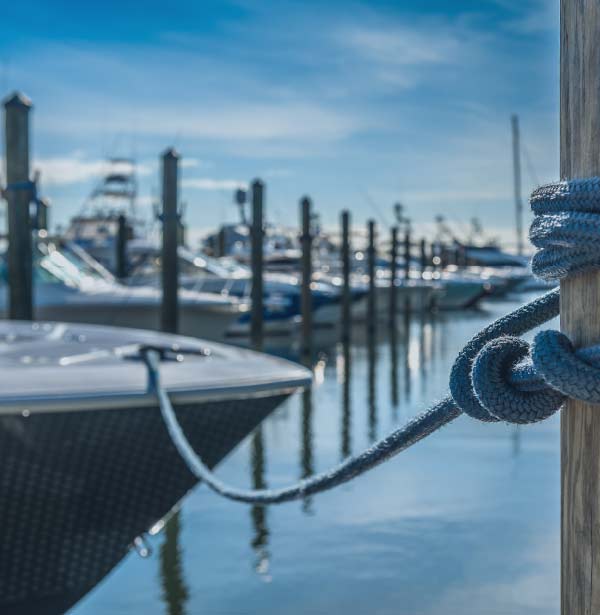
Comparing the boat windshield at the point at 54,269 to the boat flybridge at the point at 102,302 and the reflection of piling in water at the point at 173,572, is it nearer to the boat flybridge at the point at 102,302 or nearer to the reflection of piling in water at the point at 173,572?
the boat flybridge at the point at 102,302

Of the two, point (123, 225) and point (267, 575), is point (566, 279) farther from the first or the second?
point (123, 225)

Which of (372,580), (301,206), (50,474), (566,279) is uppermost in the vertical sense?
(301,206)

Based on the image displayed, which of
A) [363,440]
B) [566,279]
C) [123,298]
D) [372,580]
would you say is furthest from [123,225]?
[566,279]

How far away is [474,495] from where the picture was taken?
281 inches

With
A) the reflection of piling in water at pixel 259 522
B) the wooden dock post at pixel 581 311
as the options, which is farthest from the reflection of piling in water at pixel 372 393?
the wooden dock post at pixel 581 311

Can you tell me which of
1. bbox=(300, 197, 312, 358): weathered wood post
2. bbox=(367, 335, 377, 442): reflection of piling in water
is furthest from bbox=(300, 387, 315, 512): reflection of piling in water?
bbox=(300, 197, 312, 358): weathered wood post

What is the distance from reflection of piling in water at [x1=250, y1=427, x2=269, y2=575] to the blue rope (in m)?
3.99

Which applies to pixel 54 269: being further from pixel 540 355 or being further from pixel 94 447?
pixel 540 355

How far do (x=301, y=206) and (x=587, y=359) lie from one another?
17.7m

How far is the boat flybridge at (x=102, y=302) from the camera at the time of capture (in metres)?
15.3

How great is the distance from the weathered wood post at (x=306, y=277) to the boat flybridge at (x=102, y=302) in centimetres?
175

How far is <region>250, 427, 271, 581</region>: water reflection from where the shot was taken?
222 inches

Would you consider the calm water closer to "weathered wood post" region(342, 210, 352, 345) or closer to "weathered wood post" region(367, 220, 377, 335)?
"weathered wood post" region(342, 210, 352, 345)

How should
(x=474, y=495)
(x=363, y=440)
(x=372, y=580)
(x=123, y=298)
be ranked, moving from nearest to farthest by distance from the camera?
(x=372, y=580), (x=474, y=495), (x=363, y=440), (x=123, y=298)
